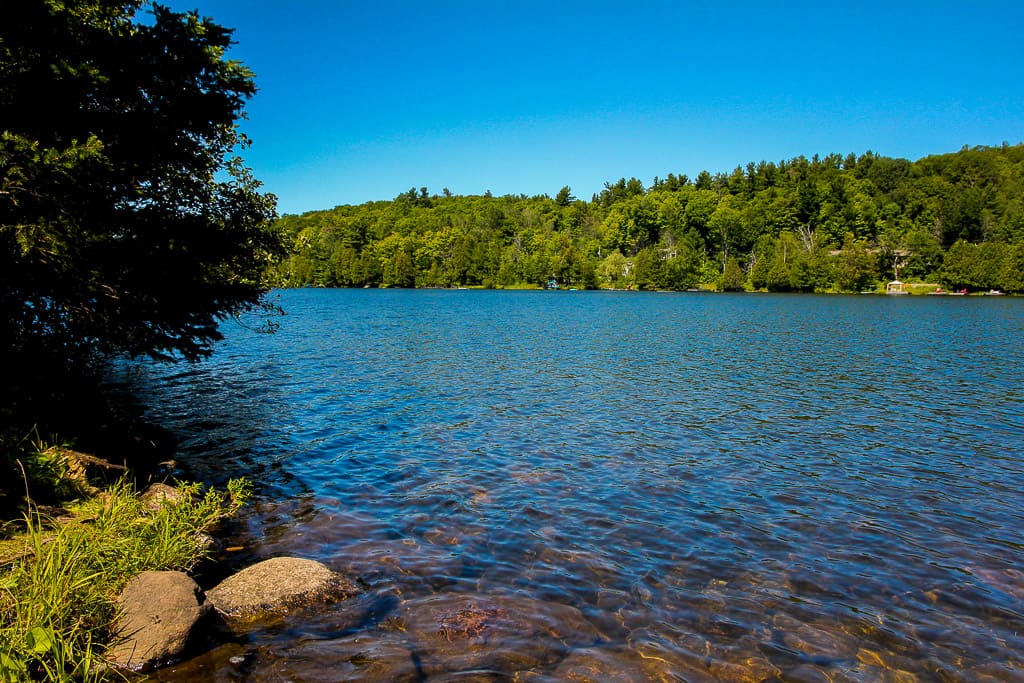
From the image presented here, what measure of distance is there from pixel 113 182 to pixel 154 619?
8987mm

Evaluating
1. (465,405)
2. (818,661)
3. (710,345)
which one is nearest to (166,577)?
(818,661)

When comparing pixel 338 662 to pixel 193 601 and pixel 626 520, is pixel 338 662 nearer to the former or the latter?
pixel 193 601

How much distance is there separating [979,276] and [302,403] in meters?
172

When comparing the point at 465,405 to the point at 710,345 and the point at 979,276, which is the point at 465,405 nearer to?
the point at 710,345

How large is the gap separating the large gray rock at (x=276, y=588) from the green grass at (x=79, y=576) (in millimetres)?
863

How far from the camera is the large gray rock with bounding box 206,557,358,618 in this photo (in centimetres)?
856

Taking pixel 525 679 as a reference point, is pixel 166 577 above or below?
above

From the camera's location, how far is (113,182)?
1198 centimetres

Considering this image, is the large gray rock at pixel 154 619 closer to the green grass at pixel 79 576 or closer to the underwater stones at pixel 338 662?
the green grass at pixel 79 576

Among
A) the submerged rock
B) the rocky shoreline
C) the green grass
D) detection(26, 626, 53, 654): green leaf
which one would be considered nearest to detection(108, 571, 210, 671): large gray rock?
the rocky shoreline

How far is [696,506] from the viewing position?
1312 centimetres

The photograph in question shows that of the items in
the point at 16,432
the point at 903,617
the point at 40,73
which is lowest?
the point at 903,617

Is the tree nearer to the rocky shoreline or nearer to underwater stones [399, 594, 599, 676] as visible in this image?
the rocky shoreline

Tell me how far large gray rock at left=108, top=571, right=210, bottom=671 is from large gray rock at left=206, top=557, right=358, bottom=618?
34.2 inches
